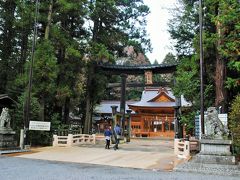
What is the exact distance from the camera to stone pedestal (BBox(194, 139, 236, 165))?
11.3m

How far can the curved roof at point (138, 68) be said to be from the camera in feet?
88.1

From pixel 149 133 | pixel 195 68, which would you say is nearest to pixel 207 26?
pixel 195 68

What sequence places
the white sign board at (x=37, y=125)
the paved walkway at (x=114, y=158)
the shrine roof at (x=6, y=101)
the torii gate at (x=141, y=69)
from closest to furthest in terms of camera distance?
the paved walkway at (x=114, y=158) < the white sign board at (x=37, y=125) < the shrine roof at (x=6, y=101) < the torii gate at (x=141, y=69)

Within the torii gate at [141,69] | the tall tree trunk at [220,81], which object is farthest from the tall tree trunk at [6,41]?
the tall tree trunk at [220,81]

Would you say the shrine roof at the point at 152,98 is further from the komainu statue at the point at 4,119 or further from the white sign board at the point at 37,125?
the komainu statue at the point at 4,119

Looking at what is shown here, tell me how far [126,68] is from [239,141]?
16.4 meters

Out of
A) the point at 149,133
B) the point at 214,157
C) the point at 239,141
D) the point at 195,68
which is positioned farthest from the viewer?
the point at 149,133

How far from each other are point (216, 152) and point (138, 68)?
57.7ft

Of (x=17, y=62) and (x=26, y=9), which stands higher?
(x=26, y=9)

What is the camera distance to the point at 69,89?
21.3 metres

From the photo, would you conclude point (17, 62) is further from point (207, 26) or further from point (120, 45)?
point (207, 26)

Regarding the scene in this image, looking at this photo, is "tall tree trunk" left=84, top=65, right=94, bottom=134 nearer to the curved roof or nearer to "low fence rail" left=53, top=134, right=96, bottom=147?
the curved roof

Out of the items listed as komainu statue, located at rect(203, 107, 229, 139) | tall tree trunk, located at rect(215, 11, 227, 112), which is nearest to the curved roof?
tall tree trunk, located at rect(215, 11, 227, 112)

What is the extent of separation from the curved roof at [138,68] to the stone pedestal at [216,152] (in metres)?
15.2
